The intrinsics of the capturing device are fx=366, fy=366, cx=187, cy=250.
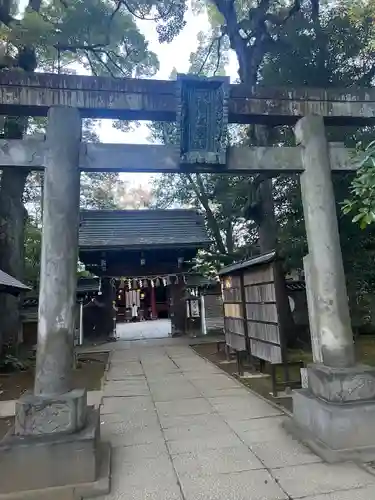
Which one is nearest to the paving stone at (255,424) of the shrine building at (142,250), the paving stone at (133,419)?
the paving stone at (133,419)

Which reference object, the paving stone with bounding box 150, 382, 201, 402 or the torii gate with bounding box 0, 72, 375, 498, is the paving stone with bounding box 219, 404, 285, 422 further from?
the paving stone with bounding box 150, 382, 201, 402

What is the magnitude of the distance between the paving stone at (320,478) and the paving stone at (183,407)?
233 centimetres

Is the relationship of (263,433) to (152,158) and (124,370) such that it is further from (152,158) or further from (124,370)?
(124,370)

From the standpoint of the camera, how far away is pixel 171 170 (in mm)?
4648

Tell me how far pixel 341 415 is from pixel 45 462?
3012mm

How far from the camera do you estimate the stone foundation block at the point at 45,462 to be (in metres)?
3.35

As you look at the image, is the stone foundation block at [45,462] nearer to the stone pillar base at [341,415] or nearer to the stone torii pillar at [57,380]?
the stone torii pillar at [57,380]

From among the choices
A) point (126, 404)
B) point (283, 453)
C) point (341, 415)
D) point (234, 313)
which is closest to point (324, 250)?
point (341, 415)

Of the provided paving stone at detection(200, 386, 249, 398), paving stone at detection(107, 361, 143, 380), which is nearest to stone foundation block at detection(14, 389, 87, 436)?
paving stone at detection(200, 386, 249, 398)

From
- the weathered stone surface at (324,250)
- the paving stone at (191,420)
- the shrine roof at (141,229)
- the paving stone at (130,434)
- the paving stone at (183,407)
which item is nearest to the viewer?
the weathered stone surface at (324,250)

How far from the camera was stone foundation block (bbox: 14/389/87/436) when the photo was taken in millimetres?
3557

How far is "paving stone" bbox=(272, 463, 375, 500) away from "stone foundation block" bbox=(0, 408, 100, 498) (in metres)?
1.79

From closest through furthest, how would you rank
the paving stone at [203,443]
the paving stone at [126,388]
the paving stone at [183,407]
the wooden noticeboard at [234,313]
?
the paving stone at [203,443]
the paving stone at [183,407]
the paving stone at [126,388]
the wooden noticeboard at [234,313]

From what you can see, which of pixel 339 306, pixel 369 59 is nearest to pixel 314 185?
pixel 339 306
